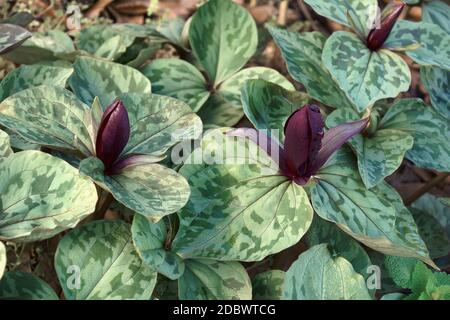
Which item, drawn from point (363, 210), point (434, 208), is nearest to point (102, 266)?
point (363, 210)

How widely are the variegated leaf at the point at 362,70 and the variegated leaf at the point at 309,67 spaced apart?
0.06 m

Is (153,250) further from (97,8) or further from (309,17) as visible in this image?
(309,17)

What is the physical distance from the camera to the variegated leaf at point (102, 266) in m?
0.97

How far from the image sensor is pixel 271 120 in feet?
3.90

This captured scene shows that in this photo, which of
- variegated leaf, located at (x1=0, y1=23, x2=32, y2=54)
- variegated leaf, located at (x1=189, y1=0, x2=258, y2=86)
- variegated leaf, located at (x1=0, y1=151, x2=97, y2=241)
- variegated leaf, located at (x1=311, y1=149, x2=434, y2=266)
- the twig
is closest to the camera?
variegated leaf, located at (x1=0, y1=151, x2=97, y2=241)

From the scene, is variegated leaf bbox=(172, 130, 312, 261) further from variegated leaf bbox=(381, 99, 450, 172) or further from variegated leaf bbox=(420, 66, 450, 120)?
variegated leaf bbox=(420, 66, 450, 120)

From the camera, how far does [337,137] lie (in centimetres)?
104

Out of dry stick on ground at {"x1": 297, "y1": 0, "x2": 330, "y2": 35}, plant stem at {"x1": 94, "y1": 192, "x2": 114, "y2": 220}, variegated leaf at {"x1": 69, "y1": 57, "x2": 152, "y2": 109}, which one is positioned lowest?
dry stick on ground at {"x1": 297, "y1": 0, "x2": 330, "y2": 35}

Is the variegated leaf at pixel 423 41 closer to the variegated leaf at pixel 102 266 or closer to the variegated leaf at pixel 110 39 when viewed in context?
the variegated leaf at pixel 110 39

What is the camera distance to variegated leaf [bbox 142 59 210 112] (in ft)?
4.35

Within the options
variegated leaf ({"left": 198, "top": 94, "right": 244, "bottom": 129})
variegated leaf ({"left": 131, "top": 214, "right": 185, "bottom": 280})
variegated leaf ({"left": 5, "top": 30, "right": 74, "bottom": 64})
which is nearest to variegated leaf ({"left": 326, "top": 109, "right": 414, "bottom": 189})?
variegated leaf ({"left": 198, "top": 94, "right": 244, "bottom": 129})

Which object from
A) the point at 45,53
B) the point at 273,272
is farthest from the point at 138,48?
the point at 273,272

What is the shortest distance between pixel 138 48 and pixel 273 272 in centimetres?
63

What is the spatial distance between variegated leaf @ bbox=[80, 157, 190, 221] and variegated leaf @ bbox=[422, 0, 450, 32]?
0.75 m
